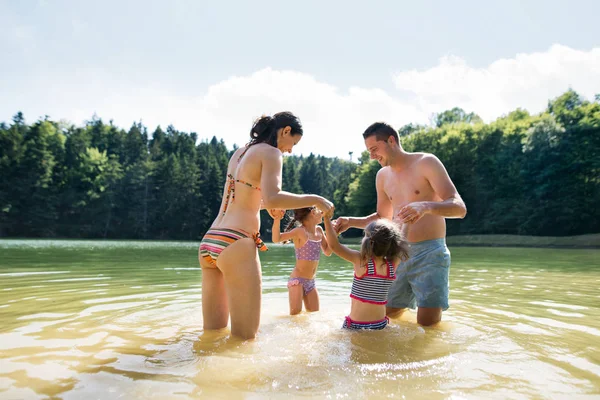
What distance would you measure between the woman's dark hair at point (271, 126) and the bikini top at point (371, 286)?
5.05 ft

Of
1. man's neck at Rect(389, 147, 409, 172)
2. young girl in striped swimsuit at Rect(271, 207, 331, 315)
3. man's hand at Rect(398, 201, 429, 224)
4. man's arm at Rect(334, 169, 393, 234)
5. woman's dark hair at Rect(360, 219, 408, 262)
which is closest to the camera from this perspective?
man's hand at Rect(398, 201, 429, 224)

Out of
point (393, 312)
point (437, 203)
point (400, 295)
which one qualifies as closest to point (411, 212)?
point (437, 203)

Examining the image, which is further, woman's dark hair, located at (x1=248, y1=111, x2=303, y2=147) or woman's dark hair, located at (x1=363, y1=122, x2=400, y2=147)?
woman's dark hair, located at (x1=363, y1=122, x2=400, y2=147)

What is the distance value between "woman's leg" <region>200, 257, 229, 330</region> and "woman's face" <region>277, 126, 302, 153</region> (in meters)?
1.25

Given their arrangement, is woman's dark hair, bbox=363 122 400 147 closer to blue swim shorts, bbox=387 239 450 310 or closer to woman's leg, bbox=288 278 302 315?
blue swim shorts, bbox=387 239 450 310

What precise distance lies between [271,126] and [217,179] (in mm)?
62112

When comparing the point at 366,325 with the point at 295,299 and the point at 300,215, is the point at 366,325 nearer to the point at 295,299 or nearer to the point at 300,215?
the point at 295,299

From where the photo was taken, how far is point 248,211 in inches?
153

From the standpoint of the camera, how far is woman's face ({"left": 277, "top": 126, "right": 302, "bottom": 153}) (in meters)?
3.99

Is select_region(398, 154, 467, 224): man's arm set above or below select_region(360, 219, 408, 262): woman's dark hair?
above

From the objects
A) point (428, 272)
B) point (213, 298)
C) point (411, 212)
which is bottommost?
point (213, 298)

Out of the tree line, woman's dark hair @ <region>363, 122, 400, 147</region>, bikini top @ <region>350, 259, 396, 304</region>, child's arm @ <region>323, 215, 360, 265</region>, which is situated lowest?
bikini top @ <region>350, 259, 396, 304</region>

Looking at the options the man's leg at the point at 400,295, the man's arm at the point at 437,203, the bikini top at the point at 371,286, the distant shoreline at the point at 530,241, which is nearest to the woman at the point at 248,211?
the man's arm at the point at 437,203

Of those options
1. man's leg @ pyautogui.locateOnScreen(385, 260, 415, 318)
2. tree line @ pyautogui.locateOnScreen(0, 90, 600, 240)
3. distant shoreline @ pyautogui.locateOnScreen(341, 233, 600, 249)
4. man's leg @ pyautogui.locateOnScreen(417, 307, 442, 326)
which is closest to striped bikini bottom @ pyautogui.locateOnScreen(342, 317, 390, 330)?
man's leg @ pyautogui.locateOnScreen(417, 307, 442, 326)
